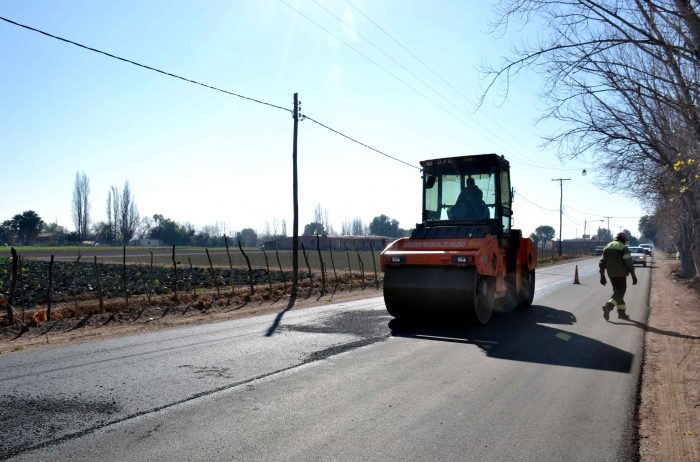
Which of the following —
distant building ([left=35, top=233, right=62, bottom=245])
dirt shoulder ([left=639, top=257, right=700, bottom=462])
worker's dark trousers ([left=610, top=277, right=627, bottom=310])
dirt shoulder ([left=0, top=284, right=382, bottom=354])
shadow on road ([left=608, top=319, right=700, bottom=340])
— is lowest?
dirt shoulder ([left=0, top=284, right=382, bottom=354])

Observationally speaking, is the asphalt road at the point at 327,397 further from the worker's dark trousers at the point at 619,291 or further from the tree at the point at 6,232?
the tree at the point at 6,232

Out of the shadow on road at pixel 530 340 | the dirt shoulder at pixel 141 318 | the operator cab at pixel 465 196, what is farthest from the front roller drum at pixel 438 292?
the dirt shoulder at pixel 141 318

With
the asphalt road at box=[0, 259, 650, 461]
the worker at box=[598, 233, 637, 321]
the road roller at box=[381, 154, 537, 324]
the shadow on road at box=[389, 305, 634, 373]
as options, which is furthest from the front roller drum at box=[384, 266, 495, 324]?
the worker at box=[598, 233, 637, 321]

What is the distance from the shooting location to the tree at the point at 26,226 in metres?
111

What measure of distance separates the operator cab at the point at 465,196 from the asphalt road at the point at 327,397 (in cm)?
254

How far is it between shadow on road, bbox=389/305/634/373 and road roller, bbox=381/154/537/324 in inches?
15.1

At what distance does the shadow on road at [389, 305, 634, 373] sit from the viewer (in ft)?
26.5

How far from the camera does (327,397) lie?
595cm

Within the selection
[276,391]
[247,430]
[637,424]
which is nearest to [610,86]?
[637,424]

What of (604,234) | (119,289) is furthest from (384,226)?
(119,289)

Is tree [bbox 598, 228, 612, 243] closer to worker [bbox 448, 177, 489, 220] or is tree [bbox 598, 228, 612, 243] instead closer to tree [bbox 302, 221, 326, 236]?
tree [bbox 302, 221, 326, 236]

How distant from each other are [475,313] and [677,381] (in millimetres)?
3901

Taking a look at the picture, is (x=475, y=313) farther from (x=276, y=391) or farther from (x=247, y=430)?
(x=247, y=430)

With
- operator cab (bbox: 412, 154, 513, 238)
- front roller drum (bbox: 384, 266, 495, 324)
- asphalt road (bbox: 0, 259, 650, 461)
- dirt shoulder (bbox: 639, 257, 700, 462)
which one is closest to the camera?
asphalt road (bbox: 0, 259, 650, 461)
